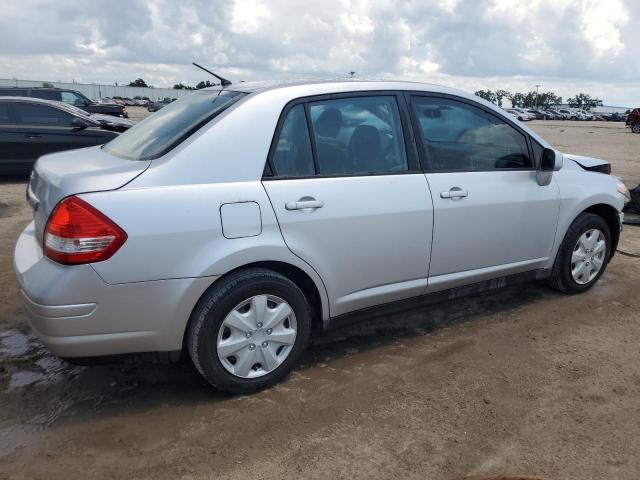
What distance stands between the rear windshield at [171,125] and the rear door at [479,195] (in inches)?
51.2

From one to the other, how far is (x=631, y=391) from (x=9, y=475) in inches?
130

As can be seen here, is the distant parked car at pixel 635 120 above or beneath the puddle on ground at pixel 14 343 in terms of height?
above

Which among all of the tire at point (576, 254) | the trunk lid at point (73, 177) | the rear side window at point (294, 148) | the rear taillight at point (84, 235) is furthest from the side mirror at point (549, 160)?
the rear taillight at point (84, 235)

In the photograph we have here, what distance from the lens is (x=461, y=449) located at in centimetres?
273

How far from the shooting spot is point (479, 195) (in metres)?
3.84

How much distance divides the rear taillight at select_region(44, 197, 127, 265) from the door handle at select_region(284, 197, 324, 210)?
881mm

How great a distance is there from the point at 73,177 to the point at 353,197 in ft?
4.97

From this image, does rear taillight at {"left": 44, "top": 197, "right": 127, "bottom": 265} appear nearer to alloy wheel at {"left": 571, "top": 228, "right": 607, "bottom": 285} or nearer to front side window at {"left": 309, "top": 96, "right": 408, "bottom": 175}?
front side window at {"left": 309, "top": 96, "right": 408, "bottom": 175}

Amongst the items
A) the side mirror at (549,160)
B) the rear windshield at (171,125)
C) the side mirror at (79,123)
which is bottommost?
the side mirror at (79,123)

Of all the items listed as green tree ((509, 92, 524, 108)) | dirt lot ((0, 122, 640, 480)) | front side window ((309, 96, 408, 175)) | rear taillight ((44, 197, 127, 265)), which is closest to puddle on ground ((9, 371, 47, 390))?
dirt lot ((0, 122, 640, 480))

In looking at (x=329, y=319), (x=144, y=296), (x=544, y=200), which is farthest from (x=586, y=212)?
(x=144, y=296)

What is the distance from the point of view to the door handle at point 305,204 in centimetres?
308

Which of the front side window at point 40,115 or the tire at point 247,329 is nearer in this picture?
the tire at point 247,329

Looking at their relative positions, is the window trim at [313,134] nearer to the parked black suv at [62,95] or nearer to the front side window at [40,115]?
the front side window at [40,115]
